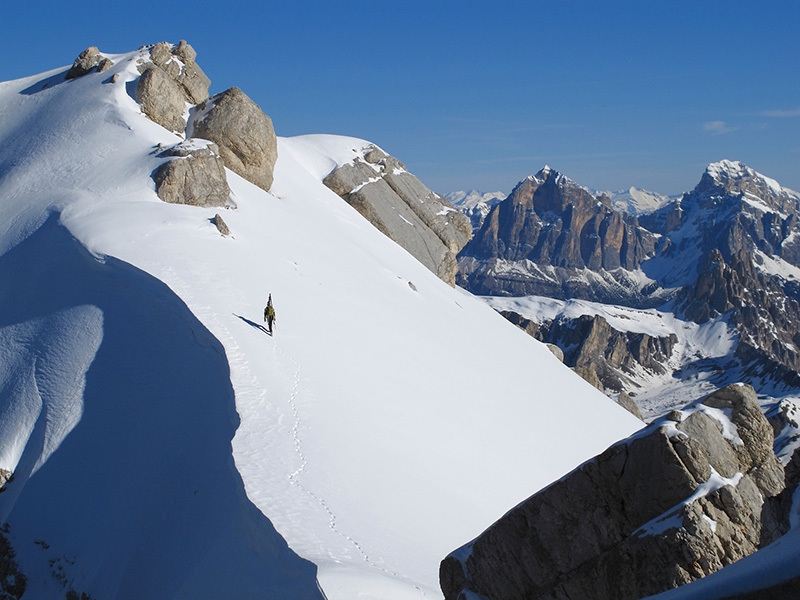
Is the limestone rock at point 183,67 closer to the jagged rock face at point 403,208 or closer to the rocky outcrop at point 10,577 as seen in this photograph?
the jagged rock face at point 403,208

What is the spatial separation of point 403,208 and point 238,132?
2569 cm

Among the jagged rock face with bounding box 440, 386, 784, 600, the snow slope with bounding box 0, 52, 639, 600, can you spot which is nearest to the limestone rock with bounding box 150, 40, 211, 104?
the snow slope with bounding box 0, 52, 639, 600

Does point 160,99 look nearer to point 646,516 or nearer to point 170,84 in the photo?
point 170,84

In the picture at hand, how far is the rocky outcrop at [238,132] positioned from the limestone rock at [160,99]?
128 cm

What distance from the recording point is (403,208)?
74875mm

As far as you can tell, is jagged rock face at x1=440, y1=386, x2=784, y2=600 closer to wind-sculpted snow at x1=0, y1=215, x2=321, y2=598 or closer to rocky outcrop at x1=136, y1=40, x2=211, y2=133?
wind-sculpted snow at x1=0, y1=215, x2=321, y2=598

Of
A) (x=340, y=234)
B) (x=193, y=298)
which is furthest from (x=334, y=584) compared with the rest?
(x=340, y=234)

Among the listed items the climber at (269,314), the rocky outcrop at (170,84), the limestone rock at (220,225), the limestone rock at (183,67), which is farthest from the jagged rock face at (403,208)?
the climber at (269,314)

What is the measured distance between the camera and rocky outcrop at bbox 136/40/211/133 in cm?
5022

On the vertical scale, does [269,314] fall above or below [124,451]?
above

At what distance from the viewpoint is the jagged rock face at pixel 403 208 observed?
2741 inches

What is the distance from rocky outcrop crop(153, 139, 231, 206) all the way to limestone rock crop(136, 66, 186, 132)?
29.9 ft

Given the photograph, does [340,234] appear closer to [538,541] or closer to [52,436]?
[52,436]

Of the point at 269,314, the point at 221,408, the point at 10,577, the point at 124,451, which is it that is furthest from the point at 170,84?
the point at 10,577
